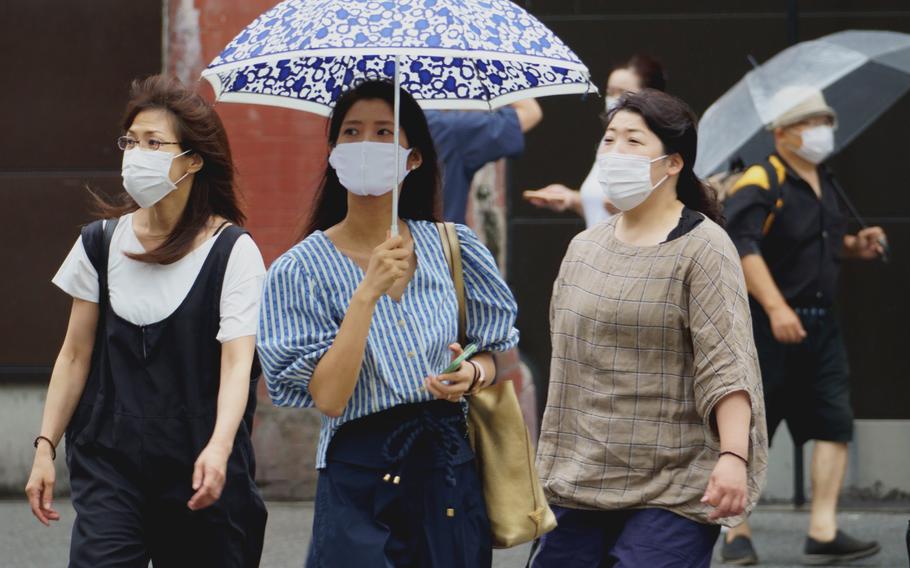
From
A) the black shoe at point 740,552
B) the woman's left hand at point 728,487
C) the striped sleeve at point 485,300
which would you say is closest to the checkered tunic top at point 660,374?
the woman's left hand at point 728,487

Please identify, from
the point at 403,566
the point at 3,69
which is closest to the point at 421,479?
the point at 403,566

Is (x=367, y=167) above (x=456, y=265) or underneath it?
above

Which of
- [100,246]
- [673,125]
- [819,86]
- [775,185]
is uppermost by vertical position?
[819,86]

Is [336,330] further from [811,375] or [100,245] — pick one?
[811,375]

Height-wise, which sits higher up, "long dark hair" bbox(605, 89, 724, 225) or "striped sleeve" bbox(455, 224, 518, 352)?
"long dark hair" bbox(605, 89, 724, 225)

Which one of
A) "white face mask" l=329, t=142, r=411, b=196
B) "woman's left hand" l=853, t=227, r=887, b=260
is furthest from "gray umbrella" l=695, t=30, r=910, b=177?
"white face mask" l=329, t=142, r=411, b=196

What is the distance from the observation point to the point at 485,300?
4.21 metres

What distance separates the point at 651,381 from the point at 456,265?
57 centimetres

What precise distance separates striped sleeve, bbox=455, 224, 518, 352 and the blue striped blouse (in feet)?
0.31

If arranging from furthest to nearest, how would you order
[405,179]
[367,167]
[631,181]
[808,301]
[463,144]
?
[808,301], [463,144], [631,181], [405,179], [367,167]

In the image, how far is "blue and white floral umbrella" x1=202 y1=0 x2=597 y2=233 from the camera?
13.0 ft

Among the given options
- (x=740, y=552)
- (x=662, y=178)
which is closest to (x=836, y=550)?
(x=740, y=552)

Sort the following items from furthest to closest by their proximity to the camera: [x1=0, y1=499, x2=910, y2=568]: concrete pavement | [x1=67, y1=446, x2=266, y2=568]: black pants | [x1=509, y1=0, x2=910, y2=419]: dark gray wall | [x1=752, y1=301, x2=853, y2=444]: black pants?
[x1=509, y1=0, x2=910, y2=419]: dark gray wall, [x1=0, y1=499, x2=910, y2=568]: concrete pavement, [x1=752, y1=301, x2=853, y2=444]: black pants, [x1=67, y1=446, x2=266, y2=568]: black pants

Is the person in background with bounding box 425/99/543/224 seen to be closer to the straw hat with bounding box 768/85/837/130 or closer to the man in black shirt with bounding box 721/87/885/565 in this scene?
the man in black shirt with bounding box 721/87/885/565
